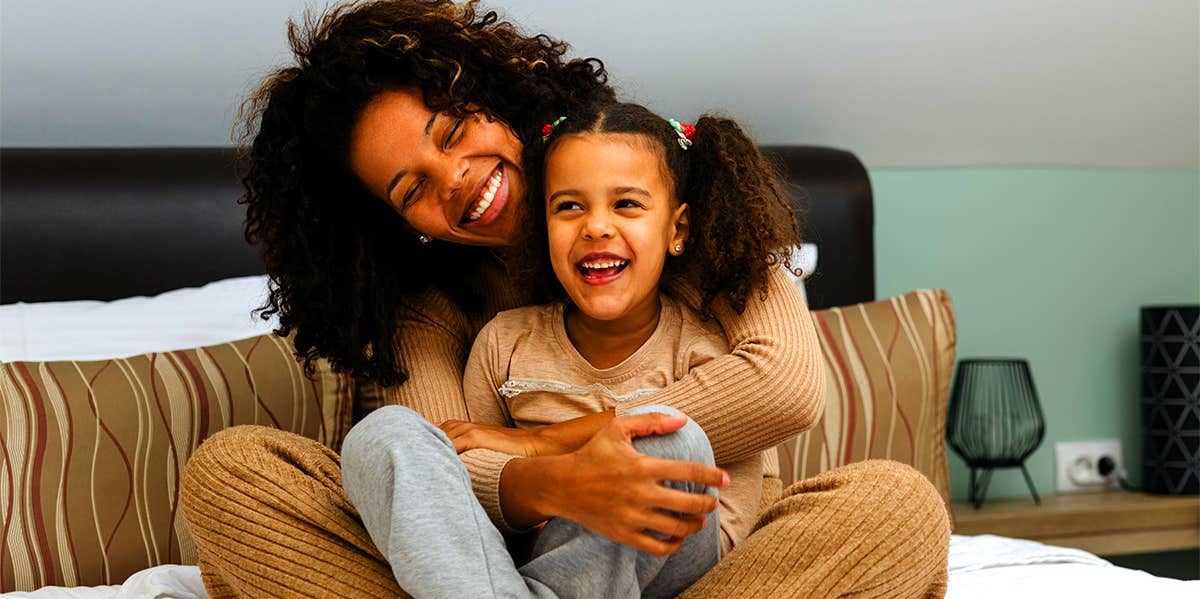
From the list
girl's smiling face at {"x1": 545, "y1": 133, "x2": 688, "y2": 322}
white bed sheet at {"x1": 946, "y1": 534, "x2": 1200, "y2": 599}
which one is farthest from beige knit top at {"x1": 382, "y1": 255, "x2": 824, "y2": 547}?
white bed sheet at {"x1": 946, "y1": 534, "x2": 1200, "y2": 599}

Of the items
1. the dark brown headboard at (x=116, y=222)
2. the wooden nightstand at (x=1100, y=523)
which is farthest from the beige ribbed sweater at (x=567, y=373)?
the wooden nightstand at (x=1100, y=523)

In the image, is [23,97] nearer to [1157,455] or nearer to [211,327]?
[211,327]

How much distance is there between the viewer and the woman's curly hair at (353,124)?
4.38 ft

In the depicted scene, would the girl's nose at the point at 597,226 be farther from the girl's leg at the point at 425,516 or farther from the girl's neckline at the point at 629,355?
the girl's leg at the point at 425,516

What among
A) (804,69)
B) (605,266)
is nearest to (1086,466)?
(804,69)

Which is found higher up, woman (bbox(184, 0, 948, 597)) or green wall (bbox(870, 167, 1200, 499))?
woman (bbox(184, 0, 948, 597))

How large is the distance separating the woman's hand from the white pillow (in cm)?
78

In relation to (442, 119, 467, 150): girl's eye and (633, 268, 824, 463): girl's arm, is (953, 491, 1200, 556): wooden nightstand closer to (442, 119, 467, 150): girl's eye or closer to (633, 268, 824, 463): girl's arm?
(633, 268, 824, 463): girl's arm

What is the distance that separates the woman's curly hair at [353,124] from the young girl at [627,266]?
114mm

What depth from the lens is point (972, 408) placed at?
87.4 inches

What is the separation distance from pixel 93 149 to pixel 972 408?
1619 mm

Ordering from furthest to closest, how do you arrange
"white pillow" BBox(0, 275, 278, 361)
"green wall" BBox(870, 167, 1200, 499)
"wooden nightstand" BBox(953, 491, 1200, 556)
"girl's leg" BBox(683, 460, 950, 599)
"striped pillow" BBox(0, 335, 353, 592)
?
"green wall" BBox(870, 167, 1200, 499) → "wooden nightstand" BBox(953, 491, 1200, 556) → "white pillow" BBox(0, 275, 278, 361) → "striped pillow" BBox(0, 335, 353, 592) → "girl's leg" BBox(683, 460, 950, 599)

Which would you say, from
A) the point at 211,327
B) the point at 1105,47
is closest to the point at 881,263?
the point at 1105,47

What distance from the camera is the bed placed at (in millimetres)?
1441
